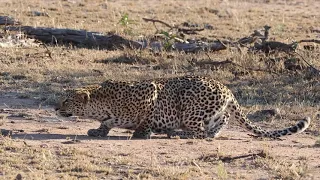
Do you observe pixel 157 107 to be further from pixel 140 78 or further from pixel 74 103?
pixel 140 78

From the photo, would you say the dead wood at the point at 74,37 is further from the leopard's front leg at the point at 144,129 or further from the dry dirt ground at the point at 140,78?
the leopard's front leg at the point at 144,129

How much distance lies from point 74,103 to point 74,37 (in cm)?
694

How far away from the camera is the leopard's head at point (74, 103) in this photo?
10047 mm

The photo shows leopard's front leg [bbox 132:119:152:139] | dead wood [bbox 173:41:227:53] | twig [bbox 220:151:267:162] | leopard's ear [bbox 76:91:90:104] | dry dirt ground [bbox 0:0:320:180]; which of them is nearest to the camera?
dry dirt ground [bbox 0:0:320:180]

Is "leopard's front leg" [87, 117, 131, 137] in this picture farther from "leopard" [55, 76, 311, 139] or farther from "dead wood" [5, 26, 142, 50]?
"dead wood" [5, 26, 142, 50]

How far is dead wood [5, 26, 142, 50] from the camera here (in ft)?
54.9

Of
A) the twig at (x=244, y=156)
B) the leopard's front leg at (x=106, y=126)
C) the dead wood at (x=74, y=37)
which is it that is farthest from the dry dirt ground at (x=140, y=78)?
the dead wood at (x=74, y=37)

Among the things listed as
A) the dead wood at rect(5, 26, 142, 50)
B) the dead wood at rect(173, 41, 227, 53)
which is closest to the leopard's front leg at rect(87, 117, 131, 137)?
the dead wood at rect(173, 41, 227, 53)

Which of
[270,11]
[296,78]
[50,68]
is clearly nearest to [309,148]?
[296,78]

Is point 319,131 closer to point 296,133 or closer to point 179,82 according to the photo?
point 296,133

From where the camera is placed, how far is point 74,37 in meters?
16.9

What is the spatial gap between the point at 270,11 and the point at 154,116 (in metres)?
15.3

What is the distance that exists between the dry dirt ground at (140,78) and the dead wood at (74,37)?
0.40 m

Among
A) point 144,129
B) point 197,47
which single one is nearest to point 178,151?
point 144,129
